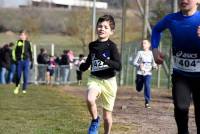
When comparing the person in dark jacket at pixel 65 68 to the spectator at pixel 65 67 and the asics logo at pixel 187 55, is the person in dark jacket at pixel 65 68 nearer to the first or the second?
the spectator at pixel 65 67

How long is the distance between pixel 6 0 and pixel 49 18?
626 centimetres

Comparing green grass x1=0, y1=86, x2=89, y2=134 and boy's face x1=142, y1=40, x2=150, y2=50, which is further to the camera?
boy's face x1=142, y1=40, x2=150, y2=50

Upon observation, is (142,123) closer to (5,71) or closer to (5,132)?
(5,132)

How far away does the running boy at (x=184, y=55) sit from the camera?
24.7 ft

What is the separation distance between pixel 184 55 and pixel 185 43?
15 cm

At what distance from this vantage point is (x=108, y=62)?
9.30 m

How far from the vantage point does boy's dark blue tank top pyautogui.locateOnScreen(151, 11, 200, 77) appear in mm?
7543

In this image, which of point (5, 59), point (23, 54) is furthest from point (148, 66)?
point (5, 59)

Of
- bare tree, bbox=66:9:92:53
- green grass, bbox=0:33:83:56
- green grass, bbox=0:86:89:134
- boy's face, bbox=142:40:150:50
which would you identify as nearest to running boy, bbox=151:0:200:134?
green grass, bbox=0:86:89:134

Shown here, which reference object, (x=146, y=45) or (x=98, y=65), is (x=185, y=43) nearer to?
(x=98, y=65)

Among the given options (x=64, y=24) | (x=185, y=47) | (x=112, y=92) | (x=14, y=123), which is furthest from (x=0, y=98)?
(x=64, y=24)

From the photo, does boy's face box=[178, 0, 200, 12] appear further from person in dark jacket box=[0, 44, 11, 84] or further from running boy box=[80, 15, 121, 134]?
person in dark jacket box=[0, 44, 11, 84]

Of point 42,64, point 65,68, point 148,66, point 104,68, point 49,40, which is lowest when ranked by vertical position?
point 49,40

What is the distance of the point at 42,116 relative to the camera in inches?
513
